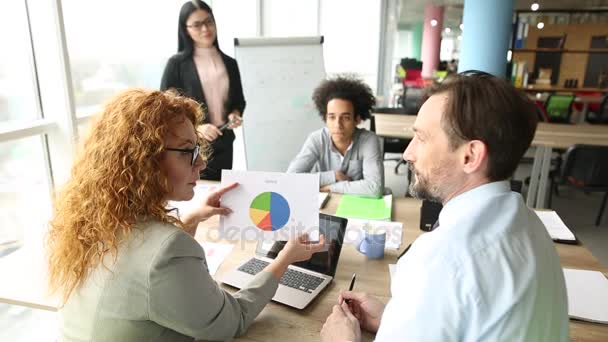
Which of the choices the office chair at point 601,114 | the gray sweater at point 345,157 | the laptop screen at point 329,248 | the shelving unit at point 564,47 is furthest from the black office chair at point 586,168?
the shelving unit at point 564,47

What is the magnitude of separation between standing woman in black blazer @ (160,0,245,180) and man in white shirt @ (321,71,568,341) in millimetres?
2118

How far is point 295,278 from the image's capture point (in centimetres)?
144

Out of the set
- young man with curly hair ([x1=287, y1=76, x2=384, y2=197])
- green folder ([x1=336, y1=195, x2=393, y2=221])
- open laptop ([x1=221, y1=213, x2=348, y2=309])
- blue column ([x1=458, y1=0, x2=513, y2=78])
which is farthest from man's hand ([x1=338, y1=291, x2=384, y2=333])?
blue column ([x1=458, y1=0, x2=513, y2=78])

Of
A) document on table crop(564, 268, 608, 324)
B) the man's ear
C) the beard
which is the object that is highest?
the man's ear

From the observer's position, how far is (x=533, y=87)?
8258mm

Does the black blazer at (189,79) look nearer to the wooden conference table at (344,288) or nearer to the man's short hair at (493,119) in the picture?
the wooden conference table at (344,288)

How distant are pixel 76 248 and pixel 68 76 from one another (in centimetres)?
189

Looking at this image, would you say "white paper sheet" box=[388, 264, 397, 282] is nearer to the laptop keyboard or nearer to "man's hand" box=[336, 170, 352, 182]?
the laptop keyboard

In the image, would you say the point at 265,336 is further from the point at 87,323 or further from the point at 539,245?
the point at 539,245

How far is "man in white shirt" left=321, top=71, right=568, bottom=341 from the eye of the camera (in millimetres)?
758

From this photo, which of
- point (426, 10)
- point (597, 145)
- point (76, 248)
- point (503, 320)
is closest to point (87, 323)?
point (76, 248)

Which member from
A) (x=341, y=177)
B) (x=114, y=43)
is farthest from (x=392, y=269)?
(x=114, y=43)

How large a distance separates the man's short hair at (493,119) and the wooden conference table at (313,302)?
24.4 inches
